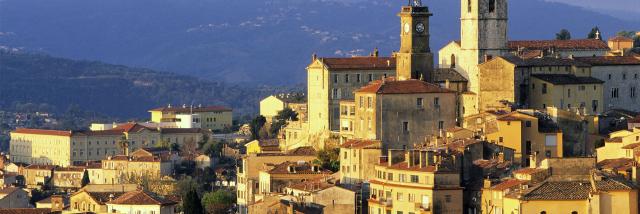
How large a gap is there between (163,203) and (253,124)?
40.1 metres

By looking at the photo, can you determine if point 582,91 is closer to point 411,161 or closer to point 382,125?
point 382,125

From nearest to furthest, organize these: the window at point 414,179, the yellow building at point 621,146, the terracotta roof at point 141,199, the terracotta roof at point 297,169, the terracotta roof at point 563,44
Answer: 1. the window at point 414,179
2. the yellow building at point 621,146
3. the terracotta roof at point 141,199
4. the terracotta roof at point 297,169
5. the terracotta roof at point 563,44

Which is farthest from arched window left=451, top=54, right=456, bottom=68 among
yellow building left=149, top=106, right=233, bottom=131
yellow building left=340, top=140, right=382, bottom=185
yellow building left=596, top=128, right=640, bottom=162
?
yellow building left=149, top=106, right=233, bottom=131

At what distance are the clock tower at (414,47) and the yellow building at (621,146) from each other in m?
10.8

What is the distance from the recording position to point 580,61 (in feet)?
278

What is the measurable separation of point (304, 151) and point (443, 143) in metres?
14.2

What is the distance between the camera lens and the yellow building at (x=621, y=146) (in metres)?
67.2

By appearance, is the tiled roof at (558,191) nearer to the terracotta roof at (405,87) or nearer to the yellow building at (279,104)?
the terracotta roof at (405,87)

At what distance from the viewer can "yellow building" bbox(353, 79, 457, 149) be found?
75.9m

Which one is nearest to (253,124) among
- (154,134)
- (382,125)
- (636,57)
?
(154,134)

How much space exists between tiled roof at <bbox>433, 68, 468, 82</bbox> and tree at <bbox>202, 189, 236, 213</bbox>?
31.0 ft

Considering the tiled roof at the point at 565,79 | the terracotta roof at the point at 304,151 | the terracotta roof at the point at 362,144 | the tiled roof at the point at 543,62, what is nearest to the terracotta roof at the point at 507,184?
the terracotta roof at the point at 362,144

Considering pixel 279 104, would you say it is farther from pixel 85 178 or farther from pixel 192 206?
pixel 192 206

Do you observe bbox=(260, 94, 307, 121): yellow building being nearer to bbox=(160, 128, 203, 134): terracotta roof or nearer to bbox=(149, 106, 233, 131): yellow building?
bbox=(160, 128, 203, 134): terracotta roof
